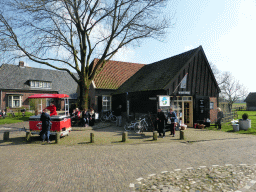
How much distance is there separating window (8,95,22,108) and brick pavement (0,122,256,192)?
79.6ft

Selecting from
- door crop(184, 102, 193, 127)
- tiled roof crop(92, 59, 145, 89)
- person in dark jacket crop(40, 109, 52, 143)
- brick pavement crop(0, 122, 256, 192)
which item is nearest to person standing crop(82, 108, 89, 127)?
person in dark jacket crop(40, 109, 52, 143)

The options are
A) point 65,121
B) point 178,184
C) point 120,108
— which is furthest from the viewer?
point 120,108

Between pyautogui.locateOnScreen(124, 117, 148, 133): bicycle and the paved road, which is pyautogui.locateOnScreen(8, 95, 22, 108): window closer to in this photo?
the paved road

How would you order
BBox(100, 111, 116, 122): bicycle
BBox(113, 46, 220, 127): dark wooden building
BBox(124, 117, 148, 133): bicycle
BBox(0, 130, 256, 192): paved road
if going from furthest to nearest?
BBox(100, 111, 116, 122): bicycle, BBox(113, 46, 220, 127): dark wooden building, BBox(124, 117, 148, 133): bicycle, BBox(0, 130, 256, 192): paved road

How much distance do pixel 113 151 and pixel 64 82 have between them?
3286 cm

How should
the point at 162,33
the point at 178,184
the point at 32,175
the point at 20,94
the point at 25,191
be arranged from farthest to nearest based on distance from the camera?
1. the point at 20,94
2. the point at 162,33
3. the point at 32,175
4. the point at 178,184
5. the point at 25,191

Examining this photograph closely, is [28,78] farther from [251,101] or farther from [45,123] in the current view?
[251,101]

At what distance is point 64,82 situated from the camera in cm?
3716

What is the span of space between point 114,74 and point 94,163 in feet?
54.5

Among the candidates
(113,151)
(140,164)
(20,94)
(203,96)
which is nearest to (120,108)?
(203,96)

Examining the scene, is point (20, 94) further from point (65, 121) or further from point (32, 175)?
point (32, 175)

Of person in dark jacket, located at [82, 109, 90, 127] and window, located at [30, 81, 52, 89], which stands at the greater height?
window, located at [30, 81, 52, 89]

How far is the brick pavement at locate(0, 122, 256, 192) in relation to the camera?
438 cm

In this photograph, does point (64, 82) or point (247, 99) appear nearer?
point (64, 82)
